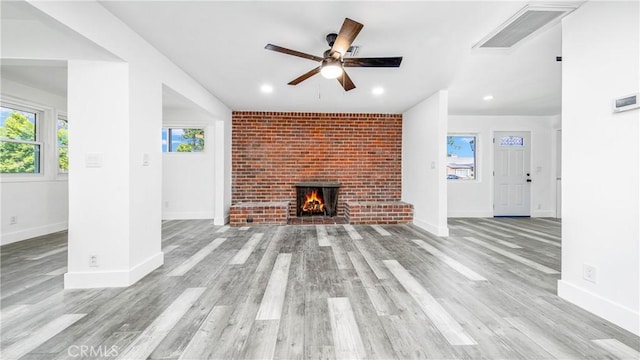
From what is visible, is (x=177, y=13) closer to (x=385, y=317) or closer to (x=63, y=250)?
(x=385, y=317)

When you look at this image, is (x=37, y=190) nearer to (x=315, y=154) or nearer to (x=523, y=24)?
(x=315, y=154)

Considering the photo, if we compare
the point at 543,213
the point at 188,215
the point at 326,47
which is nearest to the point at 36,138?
the point at 188,215

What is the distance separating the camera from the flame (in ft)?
17.8

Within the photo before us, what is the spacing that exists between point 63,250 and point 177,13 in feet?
11.0

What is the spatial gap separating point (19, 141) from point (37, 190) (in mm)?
776

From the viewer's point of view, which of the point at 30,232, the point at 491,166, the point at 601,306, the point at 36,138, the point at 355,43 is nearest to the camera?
the point at 601,306

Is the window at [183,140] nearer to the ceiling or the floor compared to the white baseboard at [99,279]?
nearer to the ceiling

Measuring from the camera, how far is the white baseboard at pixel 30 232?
355 centimetres

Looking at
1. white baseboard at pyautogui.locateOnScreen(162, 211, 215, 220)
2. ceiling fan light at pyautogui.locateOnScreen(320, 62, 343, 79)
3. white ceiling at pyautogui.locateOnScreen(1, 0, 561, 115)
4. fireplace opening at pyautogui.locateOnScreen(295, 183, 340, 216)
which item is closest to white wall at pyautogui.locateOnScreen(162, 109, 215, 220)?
white baseboard at pyautogui.locateOnScreen(162, 211, 215, 220)

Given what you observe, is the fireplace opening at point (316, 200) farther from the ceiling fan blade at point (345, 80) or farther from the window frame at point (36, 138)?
the window frame at point (36, 138)

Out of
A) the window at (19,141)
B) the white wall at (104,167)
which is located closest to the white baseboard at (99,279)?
the white wall at (104,167)

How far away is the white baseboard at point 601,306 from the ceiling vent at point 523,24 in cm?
213

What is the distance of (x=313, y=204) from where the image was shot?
545cm

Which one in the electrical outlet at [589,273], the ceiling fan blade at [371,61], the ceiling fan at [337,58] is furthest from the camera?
the ceiling fan blade at [371,61]
